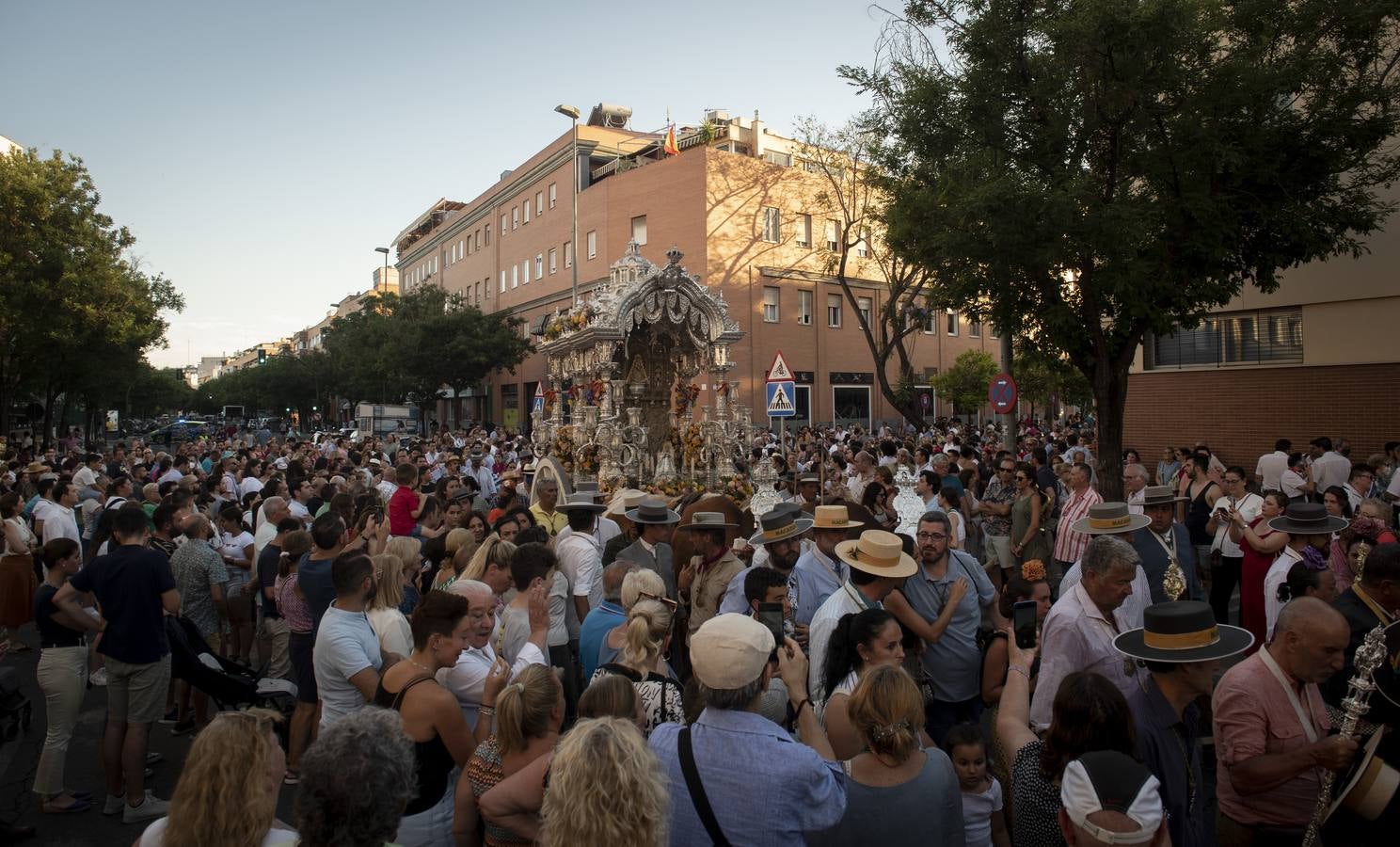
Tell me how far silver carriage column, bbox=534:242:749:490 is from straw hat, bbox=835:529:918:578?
8.48 m

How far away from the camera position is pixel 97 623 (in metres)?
5.54

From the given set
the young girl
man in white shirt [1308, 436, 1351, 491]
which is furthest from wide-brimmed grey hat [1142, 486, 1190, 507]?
man in white shirt [1308, 436, 1351, 491]

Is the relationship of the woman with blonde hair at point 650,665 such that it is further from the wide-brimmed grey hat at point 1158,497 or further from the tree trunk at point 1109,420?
Answer: the tree trunk at point 1109,420

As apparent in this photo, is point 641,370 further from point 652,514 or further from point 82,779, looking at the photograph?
point 82,779

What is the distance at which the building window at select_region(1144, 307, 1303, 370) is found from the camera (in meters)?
16.0

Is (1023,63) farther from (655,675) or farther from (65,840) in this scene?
(65,840)

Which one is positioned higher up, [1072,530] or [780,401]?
[780,401]

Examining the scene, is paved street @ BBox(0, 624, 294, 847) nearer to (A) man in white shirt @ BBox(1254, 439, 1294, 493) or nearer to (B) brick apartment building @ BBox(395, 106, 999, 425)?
(A) man in white shirt @ BBox(1254, 439, 1294, 493)

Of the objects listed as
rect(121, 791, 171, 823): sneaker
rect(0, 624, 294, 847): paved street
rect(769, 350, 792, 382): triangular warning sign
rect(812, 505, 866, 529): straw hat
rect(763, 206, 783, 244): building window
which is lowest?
rect(0, 624, 294, 847): paved street

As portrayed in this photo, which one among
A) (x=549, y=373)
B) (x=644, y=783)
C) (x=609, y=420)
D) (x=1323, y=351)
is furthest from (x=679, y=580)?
(x=1323, y=351)

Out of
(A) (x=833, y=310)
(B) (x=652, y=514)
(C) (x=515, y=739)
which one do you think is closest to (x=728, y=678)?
(C) (x=515, y=739)

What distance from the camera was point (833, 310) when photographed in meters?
36.1

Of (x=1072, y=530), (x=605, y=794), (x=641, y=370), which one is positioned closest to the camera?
(x=605, y=794)

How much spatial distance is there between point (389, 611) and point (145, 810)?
2.25 meters
